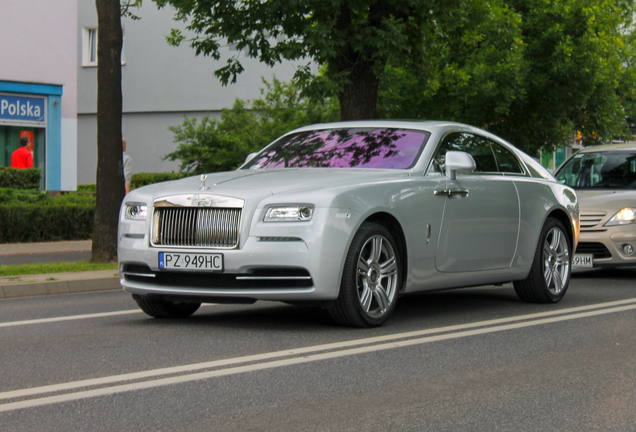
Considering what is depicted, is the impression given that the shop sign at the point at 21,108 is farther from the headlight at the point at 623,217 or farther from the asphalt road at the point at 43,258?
the headlight at the point at 623,217

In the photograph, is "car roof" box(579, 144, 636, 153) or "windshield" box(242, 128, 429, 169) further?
"car roof" box(579, 144, 636, 153)

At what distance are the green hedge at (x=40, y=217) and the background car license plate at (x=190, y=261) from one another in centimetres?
1126

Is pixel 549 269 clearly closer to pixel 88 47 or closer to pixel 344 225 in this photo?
pixel 344 225

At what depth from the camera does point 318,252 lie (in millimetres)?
6988

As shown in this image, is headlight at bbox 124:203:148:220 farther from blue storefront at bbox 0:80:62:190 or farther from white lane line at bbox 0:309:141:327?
blue storefront at bbox 0:80:62:190

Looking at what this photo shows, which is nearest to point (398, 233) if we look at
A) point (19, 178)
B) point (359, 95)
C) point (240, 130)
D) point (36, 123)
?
point (359, 95)

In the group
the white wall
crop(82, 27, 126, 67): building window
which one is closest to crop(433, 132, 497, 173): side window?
the white wall

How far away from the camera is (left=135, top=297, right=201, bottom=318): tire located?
26.6 ft

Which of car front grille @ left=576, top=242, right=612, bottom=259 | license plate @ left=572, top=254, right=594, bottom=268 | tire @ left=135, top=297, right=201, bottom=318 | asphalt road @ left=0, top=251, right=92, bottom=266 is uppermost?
car front grille @ left=576, top=242, right=612, bottom=259

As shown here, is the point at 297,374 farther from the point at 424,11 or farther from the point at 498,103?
the point at 498,103

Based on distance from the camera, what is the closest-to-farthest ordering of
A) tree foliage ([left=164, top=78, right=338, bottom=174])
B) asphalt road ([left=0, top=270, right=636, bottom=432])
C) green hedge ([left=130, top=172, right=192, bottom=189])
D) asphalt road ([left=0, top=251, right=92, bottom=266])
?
asphalt road ([left=0, top=270, right=636, bottom=432]) → asphalt road ([left=0, top=251, right=92, bottom=266]) → tree foliage ([left=164, top=78, right=338, bottom=174]) → green hedge ([left=130, top=172, right=192, bottom=189])

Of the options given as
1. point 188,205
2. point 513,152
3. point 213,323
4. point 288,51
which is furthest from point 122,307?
point 288,51

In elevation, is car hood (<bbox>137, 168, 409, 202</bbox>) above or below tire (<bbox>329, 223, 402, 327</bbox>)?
above

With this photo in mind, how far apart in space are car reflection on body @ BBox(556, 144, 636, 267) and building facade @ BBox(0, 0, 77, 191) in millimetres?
16839
